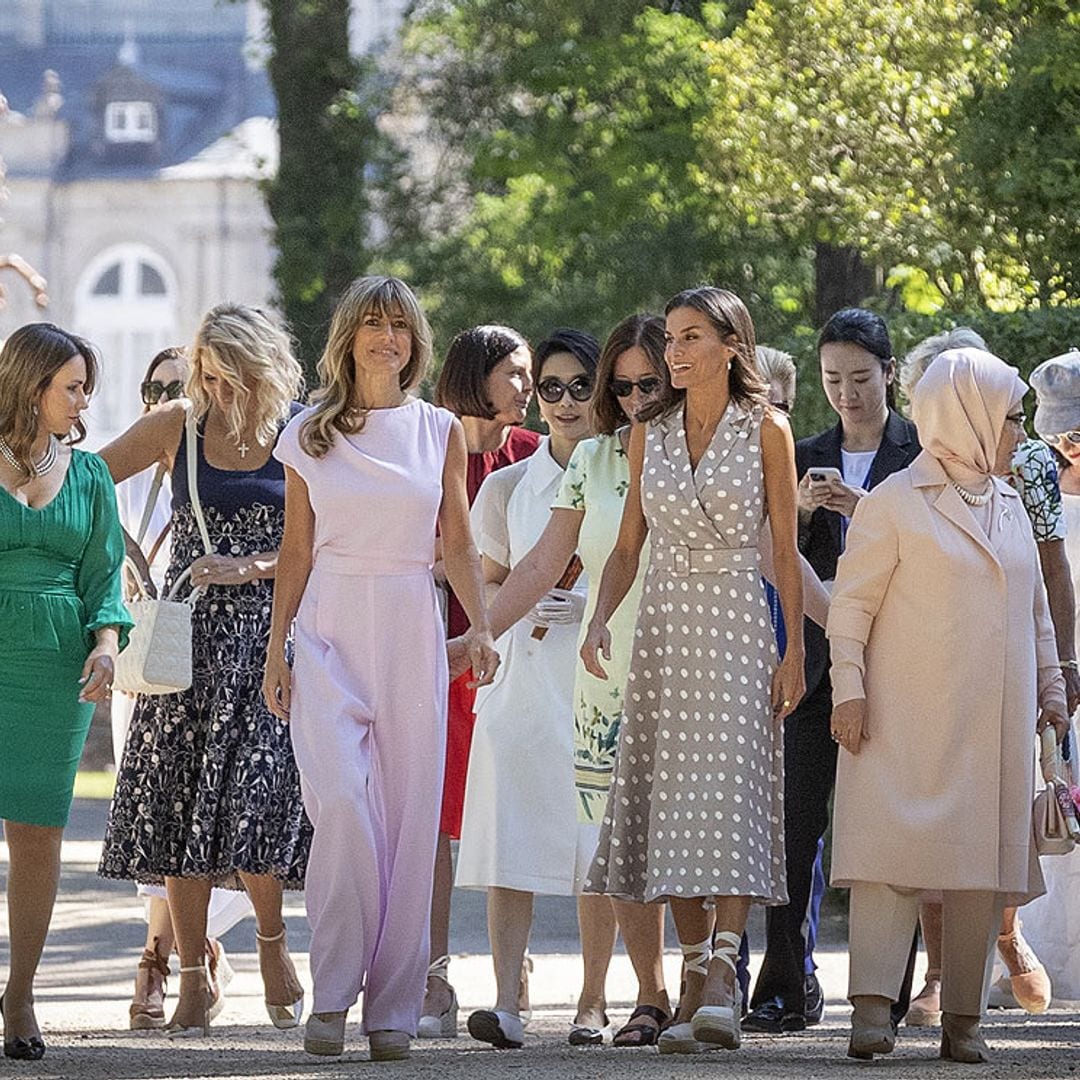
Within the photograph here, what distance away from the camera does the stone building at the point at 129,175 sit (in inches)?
2397

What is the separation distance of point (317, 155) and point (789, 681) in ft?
70.4

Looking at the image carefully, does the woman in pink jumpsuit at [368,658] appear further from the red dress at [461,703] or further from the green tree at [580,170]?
the green tree at [580,170]

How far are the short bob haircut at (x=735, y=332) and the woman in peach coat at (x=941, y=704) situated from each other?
0.52 meters

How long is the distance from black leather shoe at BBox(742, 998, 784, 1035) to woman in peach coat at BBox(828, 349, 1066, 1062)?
1.17 m

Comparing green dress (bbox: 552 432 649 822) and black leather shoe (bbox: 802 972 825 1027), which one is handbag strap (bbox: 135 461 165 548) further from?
black leather shoe (bbox: 802 972 825 1027)

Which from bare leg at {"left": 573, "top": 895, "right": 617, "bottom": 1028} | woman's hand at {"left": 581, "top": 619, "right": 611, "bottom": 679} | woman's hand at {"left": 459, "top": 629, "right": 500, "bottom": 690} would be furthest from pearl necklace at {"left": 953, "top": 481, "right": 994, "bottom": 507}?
bare leg at {"left": 573, "top": 895, "right": 617, "bottom": 1028}

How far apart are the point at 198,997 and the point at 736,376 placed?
250cm

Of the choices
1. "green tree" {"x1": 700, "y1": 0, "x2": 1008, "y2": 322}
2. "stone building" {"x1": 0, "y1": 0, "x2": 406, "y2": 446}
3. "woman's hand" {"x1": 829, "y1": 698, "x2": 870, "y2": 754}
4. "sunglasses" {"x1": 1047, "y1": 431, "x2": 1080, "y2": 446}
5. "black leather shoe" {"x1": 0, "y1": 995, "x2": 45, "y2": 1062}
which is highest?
"stone building" {"x1": 0, "y1": 0, "x2": 406, "y2": 446}

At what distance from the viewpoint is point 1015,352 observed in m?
11.8

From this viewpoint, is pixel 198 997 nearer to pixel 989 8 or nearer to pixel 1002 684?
pixel 1002 684

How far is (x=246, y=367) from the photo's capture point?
295 inches

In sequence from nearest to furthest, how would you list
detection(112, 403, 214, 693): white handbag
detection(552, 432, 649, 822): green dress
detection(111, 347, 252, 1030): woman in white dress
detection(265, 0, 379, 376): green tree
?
detection(112, 403, 214, 693): white handbag, detection(552, 432, 649, 822): green dress, detection(111, 347, 252, 1030): woman in white dress, detection(265, 0, 379, 376): green tree

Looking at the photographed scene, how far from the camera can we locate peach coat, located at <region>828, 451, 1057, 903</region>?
20.8ft

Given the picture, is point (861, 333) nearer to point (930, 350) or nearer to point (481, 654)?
point (930, 350)
